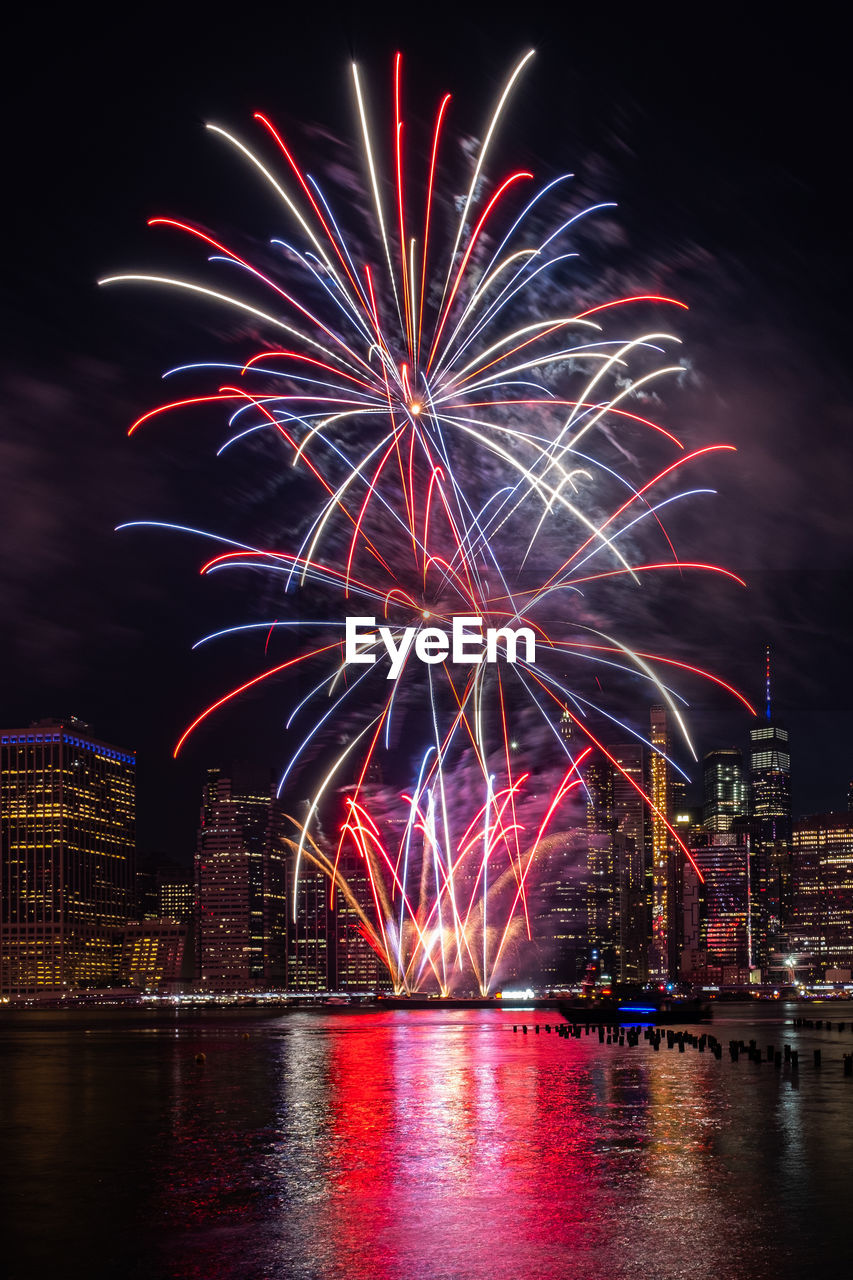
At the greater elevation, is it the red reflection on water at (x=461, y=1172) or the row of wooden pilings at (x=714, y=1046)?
the red reflection on water at (x=461, y=1172)

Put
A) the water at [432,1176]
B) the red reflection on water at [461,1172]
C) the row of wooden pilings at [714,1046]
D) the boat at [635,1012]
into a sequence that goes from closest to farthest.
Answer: the water at [432,1176], the red reflection on water at [461,1172], the row of wooden pilings at [714,1046], the boat at [635,1012]

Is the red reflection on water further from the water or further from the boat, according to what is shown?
the boat

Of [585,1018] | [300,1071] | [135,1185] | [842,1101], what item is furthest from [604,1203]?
[585,1018]

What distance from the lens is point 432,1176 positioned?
71.3 ft

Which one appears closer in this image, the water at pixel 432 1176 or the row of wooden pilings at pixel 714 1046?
the water at pixel 432 1176

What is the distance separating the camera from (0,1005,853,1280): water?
52.7 feet

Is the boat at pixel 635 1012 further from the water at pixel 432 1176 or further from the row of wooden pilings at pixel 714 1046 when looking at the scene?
the water at pixel 432 1176

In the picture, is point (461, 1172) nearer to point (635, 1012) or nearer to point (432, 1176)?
point (432, 1176)

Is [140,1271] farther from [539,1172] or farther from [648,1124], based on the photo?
[648,1124]

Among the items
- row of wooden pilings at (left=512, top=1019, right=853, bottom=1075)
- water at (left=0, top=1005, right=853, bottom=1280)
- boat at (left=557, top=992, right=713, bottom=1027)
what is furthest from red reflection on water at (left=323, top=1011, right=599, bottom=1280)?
boat at (left=557, top=992, right=713, bottom=1027)

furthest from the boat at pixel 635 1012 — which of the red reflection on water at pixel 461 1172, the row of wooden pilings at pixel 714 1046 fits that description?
the red reflection on water at pixel 461 1172

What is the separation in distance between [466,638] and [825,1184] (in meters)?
32.9

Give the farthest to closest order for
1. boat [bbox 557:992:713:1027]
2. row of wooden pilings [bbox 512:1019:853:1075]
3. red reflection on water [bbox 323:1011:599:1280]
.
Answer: boat [bbox 557:992:713:1027], row of wooden pilings [bbox 512:1019:853:1075], red reflection on water [bbox 323:1011:599:1280]

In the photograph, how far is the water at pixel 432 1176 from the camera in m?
16.1
